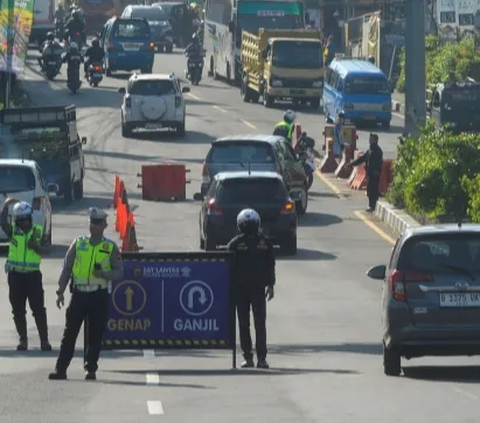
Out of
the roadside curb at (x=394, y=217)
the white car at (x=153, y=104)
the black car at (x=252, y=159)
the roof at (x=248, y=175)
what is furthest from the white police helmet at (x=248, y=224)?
the white car at (x=153, y=104)

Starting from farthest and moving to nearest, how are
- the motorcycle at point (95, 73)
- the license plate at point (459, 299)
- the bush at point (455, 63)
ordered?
the motorcycle at point (95, 73) → the bush at point (455, 63) → the license plate at point (459, 299)

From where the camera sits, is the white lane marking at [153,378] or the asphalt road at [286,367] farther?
the white lane marking at [153,378]

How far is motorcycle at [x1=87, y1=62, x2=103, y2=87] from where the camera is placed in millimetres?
66750

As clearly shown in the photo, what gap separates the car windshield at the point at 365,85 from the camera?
54500 mm

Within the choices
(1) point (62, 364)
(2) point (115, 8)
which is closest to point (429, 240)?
(1) point (62, 364)

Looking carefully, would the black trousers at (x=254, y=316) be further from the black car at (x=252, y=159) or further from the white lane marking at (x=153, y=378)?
the black car at (x=252, y=159)

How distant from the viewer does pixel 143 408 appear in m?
14.6

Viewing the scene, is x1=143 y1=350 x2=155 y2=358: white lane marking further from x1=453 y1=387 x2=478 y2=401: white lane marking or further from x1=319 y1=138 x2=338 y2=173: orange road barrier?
x1=319 y1=138 x2=338 y2=173: orange road barrier

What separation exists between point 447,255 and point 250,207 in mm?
13783

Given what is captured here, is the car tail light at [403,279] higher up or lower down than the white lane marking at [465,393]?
higher up

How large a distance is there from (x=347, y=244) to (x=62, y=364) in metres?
15.9

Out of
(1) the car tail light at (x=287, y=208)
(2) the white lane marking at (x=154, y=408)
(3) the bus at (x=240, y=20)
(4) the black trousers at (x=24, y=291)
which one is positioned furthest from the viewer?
(3) the bus at (x=240, y=20)

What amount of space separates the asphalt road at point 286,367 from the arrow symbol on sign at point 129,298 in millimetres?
615

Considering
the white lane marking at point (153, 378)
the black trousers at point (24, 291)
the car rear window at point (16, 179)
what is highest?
the black trousers at point (24, 291)
